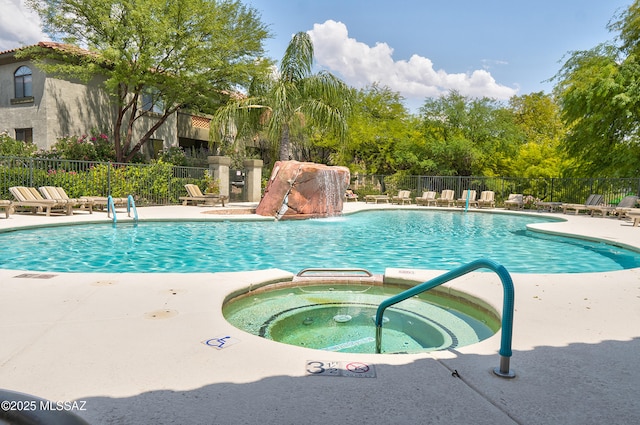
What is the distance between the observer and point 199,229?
42.4ft

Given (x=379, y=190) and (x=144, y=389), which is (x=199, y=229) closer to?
(x=144, y=389)

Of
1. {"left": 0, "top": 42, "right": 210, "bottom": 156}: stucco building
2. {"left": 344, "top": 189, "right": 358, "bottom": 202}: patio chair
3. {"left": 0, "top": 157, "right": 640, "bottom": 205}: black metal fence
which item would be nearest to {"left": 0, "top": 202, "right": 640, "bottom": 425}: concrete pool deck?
{"left": 0, "top": 157, "right": 640, "bottom": 205}: black metal fence

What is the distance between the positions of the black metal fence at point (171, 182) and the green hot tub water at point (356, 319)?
14.9 meters

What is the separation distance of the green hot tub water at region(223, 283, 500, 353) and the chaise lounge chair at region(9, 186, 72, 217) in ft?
39.1

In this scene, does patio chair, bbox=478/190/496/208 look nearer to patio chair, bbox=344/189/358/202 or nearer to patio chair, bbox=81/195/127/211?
patio chair, bbox=344/189/358/202

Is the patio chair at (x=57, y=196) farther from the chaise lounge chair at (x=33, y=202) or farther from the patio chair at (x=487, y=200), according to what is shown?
the patio chair at (x=487, y=200)

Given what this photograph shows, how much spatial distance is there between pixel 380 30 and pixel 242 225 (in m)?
18.3

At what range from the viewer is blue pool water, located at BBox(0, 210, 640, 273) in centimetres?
813

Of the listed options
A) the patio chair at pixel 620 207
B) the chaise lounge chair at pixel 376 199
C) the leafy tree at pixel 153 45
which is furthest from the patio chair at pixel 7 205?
the patio chair at pixel 620 207

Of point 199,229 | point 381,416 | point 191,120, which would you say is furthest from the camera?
point 191,120

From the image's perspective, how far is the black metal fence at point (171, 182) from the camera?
16.3 m

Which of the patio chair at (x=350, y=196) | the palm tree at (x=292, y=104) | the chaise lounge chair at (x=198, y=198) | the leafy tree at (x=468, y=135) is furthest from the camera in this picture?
the leafy tree at (x=468, y=135)

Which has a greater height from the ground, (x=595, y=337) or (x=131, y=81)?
(x=131, y=81)

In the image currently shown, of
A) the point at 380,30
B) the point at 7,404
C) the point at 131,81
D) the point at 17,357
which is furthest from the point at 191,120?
the point at 7,404
